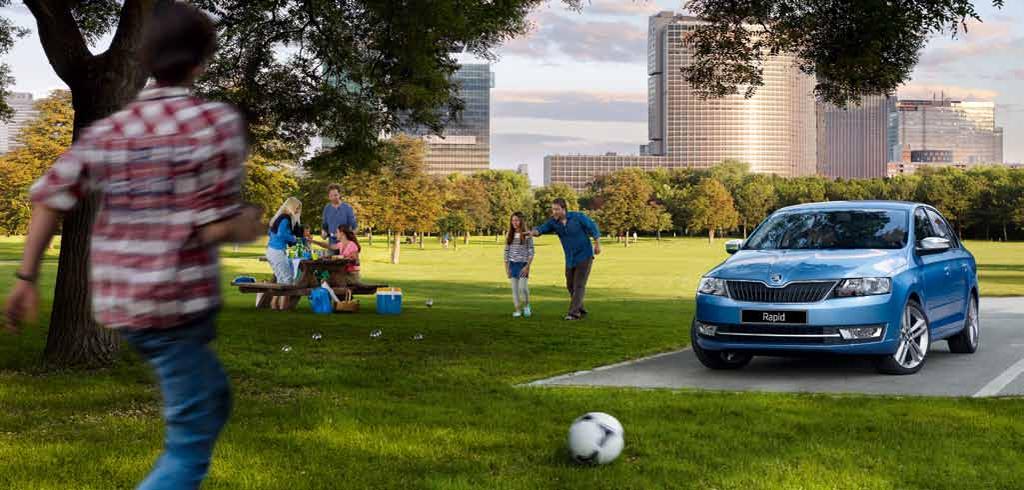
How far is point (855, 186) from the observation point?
153500mm

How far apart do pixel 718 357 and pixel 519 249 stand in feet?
24.6

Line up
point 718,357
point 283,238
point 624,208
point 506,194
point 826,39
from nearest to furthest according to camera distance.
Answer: point 718,357 → point 826,39 → point 283,238 → point 624,208 → point 506,194

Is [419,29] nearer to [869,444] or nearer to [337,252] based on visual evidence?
[337,252]

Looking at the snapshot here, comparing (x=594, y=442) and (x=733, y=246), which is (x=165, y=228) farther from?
(x=733, y=246)

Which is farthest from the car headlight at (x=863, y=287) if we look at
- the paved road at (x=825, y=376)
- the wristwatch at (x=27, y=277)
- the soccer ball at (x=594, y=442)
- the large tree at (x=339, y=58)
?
the wristwatch at (x=27, y=277)

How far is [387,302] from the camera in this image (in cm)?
1956

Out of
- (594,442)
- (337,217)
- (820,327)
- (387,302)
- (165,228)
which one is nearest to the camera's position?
(165,228)

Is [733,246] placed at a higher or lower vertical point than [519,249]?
higher

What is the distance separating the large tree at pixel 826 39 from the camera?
12109mm

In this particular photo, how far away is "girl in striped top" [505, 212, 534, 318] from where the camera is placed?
711 inches

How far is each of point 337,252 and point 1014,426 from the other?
13.3m

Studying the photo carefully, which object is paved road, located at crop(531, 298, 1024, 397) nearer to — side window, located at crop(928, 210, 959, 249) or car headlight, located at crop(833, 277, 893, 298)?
car headlight, located at crop(833, 277, 893, 298)

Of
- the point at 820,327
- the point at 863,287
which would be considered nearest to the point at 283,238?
the point at 820,327

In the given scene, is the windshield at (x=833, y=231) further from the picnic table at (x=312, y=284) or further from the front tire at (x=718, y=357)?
the picnic table at (x=312, y=284)
